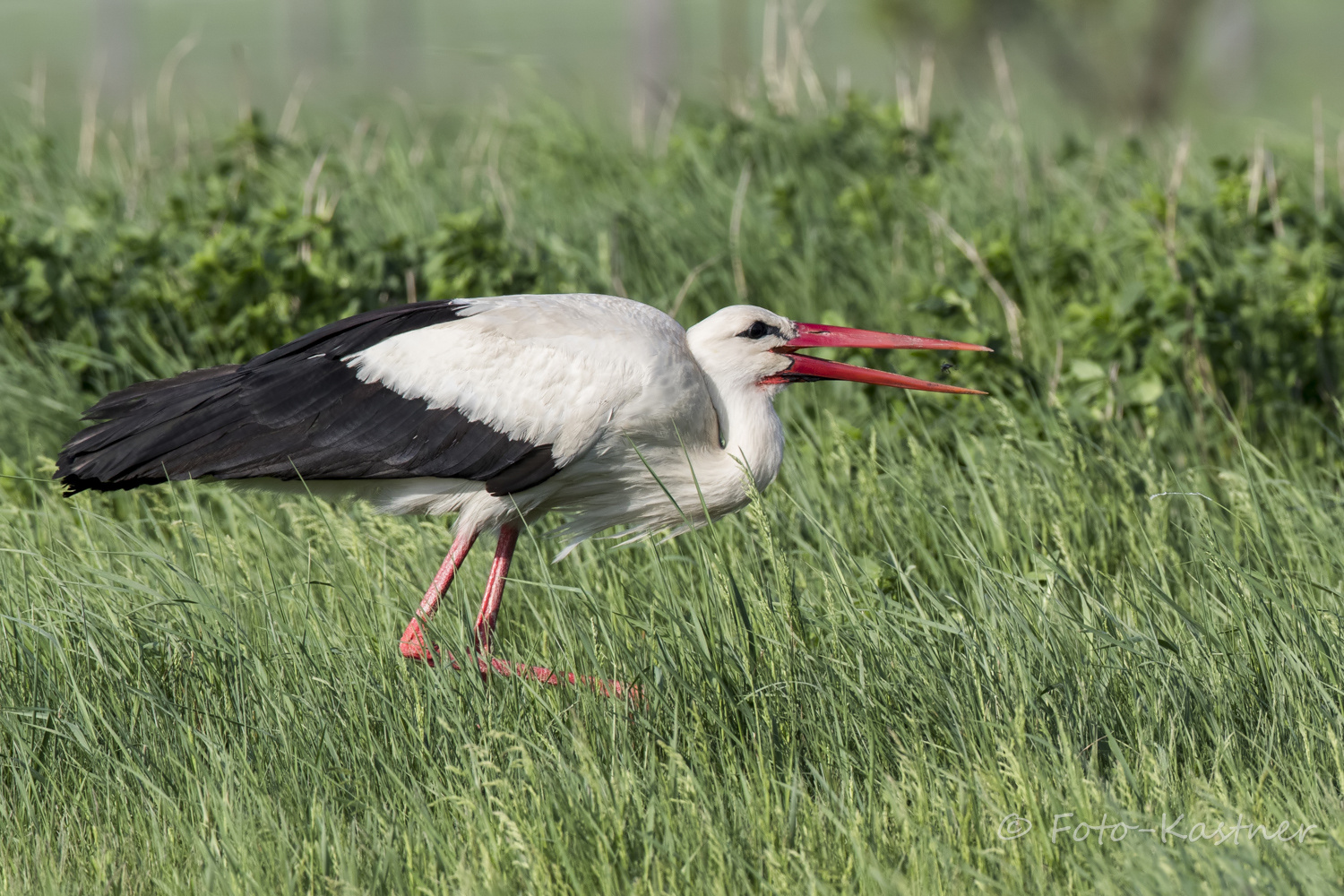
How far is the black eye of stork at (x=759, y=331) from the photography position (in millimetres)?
3500

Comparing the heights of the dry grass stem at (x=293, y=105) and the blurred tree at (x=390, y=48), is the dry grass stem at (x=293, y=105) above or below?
above

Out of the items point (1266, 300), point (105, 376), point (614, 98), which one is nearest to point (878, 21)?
point (614, 98)

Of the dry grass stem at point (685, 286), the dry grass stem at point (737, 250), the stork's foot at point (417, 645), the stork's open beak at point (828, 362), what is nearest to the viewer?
the stork's foot at point (417, 645)


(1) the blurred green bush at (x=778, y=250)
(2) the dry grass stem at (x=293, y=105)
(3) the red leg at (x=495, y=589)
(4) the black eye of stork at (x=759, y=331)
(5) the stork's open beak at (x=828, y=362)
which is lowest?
(3) the red leg at (x=495, y=589)

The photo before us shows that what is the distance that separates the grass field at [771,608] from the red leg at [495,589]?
6cm

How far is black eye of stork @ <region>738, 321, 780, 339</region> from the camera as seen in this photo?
3500mm

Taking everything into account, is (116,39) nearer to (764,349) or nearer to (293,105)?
(293,105)

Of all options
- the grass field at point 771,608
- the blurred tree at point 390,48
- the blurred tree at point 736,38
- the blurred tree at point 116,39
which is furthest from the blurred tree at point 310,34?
the grass field at point 771,608

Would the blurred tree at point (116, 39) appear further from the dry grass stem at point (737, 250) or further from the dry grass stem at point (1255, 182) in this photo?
the dry grass stem at point (1255, 182)

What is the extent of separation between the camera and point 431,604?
334cm

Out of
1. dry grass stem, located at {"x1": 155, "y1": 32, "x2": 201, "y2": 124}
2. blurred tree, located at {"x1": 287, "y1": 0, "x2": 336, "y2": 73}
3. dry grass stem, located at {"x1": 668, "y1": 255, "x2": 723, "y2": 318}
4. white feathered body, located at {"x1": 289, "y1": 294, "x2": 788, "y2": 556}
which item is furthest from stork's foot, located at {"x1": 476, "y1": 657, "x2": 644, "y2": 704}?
blurred tree, located at {"x1": 287, "y1": 0, "x2": 336, "y2": 73}

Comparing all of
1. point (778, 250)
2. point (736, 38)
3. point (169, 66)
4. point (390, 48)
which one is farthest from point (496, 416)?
point (390, 48)

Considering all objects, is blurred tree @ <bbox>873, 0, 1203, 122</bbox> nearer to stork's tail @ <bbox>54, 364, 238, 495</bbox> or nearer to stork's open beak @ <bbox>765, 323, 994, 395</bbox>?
stork's open beak @ <bbox>765, 323, 994, 395</bbox>

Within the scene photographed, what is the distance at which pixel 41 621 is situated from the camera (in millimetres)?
3115
